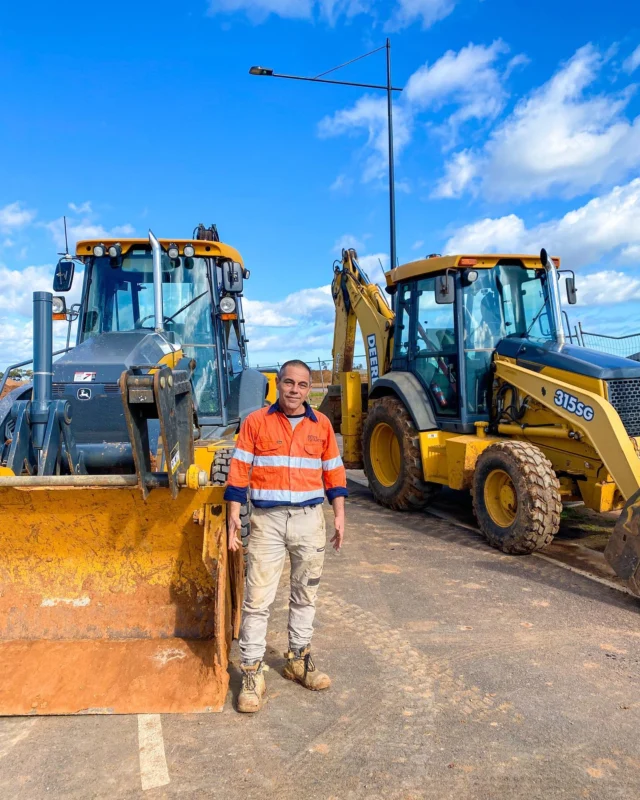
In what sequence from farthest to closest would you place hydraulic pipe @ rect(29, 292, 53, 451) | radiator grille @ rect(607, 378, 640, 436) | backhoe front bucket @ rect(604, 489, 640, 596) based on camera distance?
radiator grille @ rect(607, 378, 640, 436)
backhoe front bucket @ rect(604, 489, 640, 596)
hydraulic pipe @ rect(29, 292, 53, 451)

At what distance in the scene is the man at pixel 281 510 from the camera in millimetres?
3350

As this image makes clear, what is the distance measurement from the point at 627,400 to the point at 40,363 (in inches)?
195

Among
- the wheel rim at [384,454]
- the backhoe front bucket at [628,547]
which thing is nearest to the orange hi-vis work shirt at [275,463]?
the backhoe front bucket at [628,547]

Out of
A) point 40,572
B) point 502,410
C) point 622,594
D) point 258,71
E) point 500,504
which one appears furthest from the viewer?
point 258,71

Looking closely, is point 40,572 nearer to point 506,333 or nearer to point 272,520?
point 272,520

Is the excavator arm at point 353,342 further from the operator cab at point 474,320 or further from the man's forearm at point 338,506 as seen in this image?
the man's forearm at point 338,506

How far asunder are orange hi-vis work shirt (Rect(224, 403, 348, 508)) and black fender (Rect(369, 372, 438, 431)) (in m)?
3.86

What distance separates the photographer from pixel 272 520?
339cm

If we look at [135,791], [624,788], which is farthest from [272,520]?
[624,788]

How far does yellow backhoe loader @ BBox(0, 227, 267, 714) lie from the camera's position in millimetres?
3264

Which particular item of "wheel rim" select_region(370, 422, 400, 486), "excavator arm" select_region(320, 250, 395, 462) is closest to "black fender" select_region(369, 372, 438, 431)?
"wheel rim" select_region(370, 422, 400, 486)

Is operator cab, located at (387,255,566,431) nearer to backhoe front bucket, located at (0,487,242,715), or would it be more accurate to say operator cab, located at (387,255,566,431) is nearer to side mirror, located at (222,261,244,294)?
side mirror, located at (222,261,244,294)

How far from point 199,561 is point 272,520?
715mm

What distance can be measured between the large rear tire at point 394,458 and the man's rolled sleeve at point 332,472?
3717 millimetres
